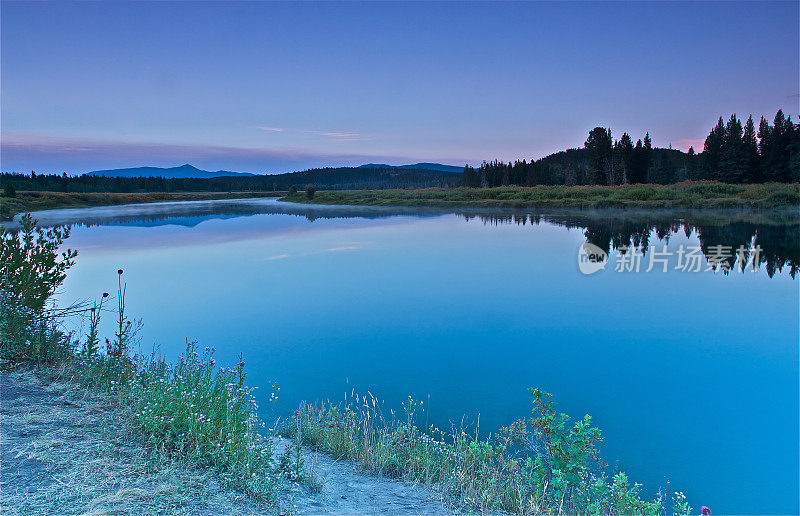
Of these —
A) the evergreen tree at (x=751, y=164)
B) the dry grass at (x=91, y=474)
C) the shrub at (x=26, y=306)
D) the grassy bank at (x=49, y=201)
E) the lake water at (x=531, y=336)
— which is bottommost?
the lake water at (x=531, y=336)

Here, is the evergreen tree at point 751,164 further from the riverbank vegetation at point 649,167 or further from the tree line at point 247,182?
the tree line at point 247,182

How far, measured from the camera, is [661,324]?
32.0ft

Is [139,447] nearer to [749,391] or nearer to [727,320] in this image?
[749,391]

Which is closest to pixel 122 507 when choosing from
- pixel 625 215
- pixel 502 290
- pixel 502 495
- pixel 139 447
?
pixel 139 447

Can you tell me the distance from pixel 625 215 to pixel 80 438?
3538 centimetres

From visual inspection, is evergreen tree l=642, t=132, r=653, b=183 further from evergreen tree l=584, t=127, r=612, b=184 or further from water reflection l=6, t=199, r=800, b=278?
water reflection l=6, t=199, r=800, b=278

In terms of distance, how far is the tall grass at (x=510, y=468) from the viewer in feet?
11.7

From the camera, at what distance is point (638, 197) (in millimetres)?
41125

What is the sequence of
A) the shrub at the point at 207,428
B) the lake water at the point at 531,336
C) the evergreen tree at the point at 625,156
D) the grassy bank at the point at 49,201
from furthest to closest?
the evergreen tree at the point at 625,156 < the grassy bank at the point at 49,201 < the lake water at the point at 531,336 < the shrub at the point at 207,428

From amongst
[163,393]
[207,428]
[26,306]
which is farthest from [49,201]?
[207,428]

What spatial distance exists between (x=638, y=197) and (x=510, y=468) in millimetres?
42622

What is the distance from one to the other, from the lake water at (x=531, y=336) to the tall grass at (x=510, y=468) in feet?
2.73

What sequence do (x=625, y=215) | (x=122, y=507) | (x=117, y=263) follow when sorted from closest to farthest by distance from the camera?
(x=122, y=507)
(x=117, y=263)
(x=625, y=215)

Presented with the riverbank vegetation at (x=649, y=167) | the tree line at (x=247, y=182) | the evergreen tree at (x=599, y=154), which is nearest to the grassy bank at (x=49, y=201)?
the riverbank vegetation at (x=649, y=167)
